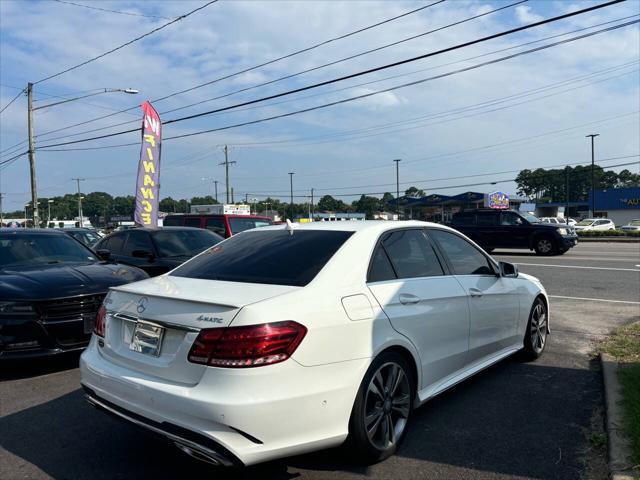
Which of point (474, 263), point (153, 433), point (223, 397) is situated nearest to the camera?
point (223, 397)

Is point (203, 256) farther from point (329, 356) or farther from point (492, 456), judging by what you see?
point (492, 456)

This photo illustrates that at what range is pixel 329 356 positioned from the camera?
300 centimetres

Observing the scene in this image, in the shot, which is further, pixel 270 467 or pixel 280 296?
pixel 270 467

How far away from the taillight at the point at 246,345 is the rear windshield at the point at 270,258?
19.3 inches

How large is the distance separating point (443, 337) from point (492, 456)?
2.92ft

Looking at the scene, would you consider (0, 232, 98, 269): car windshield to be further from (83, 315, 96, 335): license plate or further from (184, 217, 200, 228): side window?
(184, 217, 200, 228): side window

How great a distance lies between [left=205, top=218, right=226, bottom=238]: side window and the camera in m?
13.3

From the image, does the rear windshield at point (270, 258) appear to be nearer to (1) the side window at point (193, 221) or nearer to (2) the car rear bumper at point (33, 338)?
(2) the car rear bumper at point (33, 338)

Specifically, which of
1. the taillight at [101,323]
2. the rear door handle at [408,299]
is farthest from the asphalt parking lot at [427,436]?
the rear door handle at [408,299]

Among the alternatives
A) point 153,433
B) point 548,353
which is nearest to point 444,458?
point 153,433

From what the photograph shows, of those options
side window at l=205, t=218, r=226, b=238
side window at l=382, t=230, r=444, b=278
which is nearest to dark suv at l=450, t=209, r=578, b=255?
side window at l=205, t=218, r=226, b=238

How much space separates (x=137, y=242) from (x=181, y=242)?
30.6 inches

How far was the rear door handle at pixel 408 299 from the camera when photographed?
3.65 metres

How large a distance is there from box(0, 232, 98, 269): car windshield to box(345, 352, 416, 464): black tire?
16.1 ft
